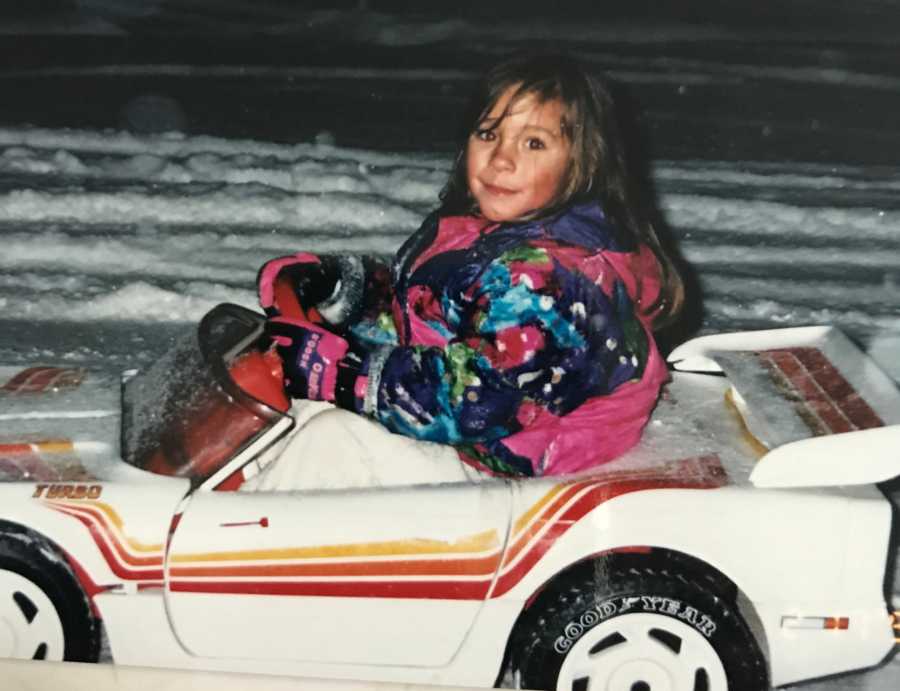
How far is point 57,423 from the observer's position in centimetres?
137

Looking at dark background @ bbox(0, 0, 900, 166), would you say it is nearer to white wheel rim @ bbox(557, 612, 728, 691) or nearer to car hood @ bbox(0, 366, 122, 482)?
car hood @ bbox(0, 366, 122, 482)

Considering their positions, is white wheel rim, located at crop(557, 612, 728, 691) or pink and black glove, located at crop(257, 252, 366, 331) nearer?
white wheel rim, located at crop(557, 612, 728, 691)

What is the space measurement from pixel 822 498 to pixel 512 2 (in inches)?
28.1

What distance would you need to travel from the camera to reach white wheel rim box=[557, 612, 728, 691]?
128 cm

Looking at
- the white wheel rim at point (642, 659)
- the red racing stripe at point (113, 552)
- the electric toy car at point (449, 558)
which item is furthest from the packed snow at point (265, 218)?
the white wheel rim at point (642, 659)

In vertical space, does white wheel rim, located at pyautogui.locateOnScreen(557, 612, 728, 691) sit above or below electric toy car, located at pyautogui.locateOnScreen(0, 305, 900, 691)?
below

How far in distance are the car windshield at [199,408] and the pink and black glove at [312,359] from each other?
2.3 inches

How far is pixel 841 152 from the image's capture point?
1.40m

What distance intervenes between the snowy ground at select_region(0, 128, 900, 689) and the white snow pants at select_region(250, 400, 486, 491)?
0.31m

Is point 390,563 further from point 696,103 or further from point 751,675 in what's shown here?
point 696,103

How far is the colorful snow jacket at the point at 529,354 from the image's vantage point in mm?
1222

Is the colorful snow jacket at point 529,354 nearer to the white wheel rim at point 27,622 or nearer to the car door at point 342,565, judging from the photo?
the car door at point 342,565

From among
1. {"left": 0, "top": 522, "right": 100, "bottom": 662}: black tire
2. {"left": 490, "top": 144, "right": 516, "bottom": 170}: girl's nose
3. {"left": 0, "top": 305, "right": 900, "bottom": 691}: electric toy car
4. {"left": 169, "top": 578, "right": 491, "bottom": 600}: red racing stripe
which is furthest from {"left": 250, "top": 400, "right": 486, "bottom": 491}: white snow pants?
{"left": 490, "top": 144, "right": 516, "bottom": 170}: girl's nose

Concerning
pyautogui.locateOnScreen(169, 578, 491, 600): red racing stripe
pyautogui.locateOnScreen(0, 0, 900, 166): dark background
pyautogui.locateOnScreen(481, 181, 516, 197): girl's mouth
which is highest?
pyautogui.locateOnScreen(0, 0, 900, 166): dark background
